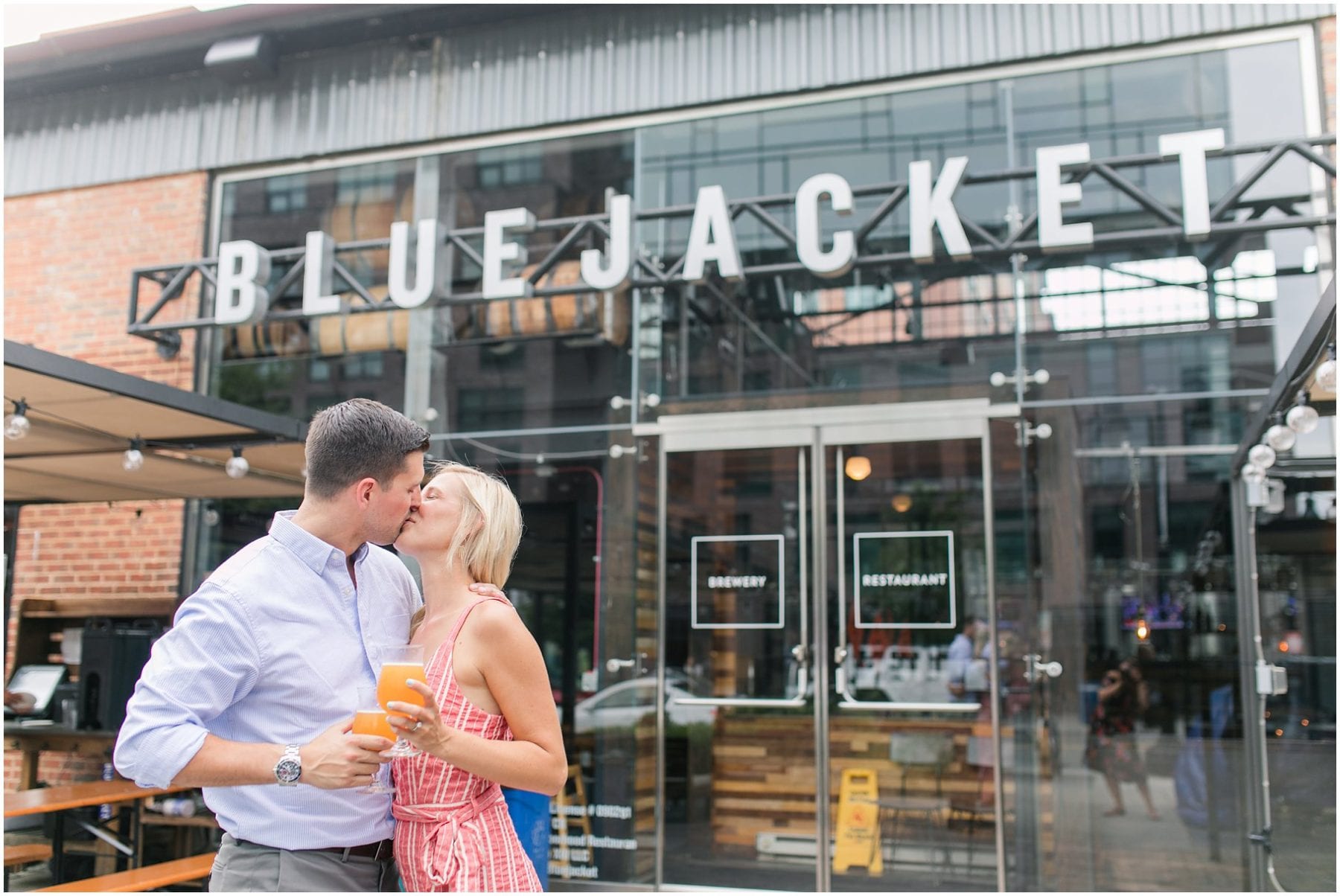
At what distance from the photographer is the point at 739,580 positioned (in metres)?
6.51

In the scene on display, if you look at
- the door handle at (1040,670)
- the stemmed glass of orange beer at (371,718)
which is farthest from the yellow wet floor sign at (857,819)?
the stemmed glass of orange beer at (371,718)

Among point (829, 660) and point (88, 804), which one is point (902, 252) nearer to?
point (829, 660)

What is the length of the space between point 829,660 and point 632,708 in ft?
3.91

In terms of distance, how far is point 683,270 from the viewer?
20.7 feet

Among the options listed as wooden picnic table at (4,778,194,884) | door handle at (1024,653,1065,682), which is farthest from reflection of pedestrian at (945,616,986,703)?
wooden picnic table at (4,778,194,884)

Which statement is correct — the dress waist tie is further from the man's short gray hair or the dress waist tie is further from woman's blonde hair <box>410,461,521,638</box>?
the man's short gray hair

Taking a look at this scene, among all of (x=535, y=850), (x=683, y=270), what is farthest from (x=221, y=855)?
(x=683, y=270)

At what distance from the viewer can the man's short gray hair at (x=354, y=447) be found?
7.06ft

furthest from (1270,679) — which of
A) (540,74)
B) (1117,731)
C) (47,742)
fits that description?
(47,742)

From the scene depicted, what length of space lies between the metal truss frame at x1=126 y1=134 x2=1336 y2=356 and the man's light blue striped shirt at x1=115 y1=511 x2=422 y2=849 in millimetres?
4402

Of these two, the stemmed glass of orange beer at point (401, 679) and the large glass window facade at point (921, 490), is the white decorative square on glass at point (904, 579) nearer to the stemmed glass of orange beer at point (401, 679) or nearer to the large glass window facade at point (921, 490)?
the large glass window facade at point (921, 490)

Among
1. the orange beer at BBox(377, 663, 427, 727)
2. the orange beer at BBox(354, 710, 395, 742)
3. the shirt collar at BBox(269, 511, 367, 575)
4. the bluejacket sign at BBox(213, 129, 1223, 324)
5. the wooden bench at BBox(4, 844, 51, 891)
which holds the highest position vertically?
the bluejacket sign at BBox(213, 129, 1223, 324)

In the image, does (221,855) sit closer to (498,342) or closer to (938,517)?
(938,517)

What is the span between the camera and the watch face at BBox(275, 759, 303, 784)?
1937mm
